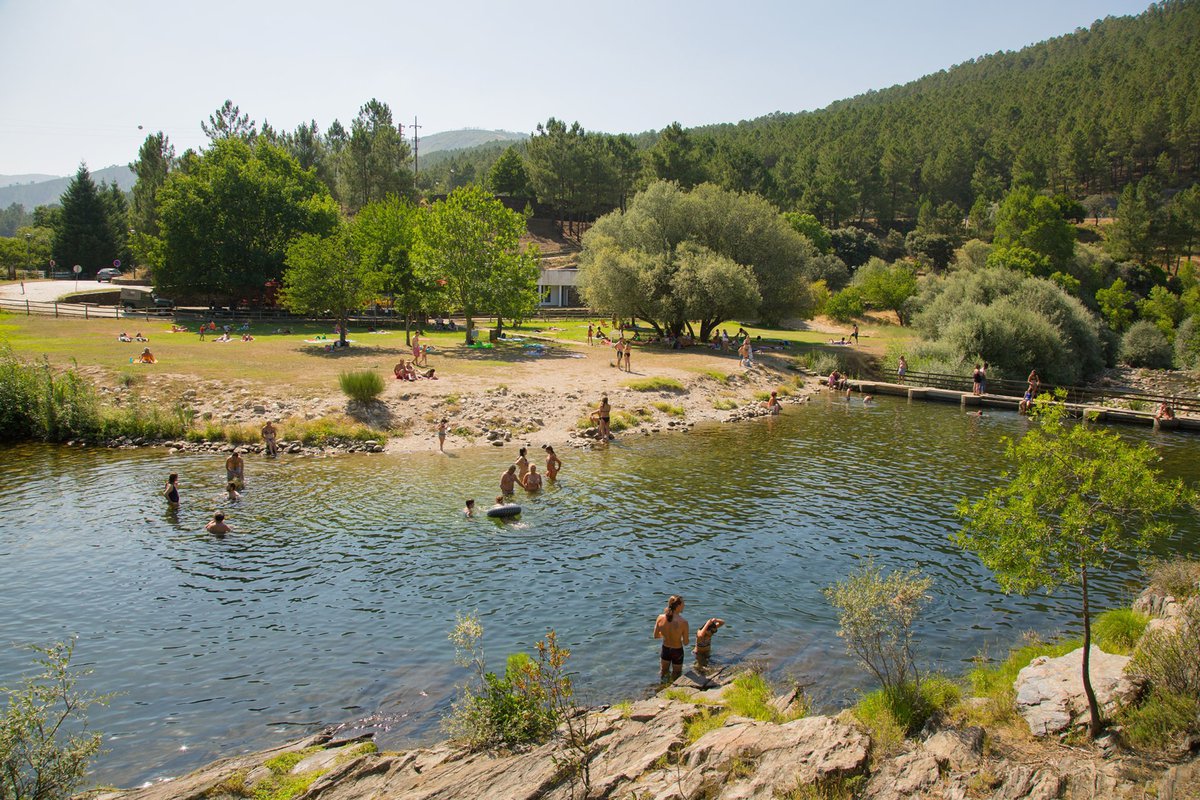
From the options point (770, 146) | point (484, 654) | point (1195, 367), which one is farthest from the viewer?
point (770, 146)

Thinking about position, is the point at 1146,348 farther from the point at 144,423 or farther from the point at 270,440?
the point at 144,423

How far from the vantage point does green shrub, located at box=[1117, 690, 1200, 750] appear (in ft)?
33.9

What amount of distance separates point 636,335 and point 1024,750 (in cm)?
5573

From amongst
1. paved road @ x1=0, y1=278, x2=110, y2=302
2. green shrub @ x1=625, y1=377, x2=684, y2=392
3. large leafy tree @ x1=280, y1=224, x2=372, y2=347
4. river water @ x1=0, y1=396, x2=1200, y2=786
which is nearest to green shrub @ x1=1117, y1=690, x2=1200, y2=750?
river water @ x1=0, y1=396, x2=1200, y2=786

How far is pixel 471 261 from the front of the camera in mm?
53844

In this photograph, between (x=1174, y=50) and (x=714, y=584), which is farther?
(x=1174, y=50)

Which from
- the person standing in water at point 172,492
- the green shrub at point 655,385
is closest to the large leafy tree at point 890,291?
the green shrub at point 655,385

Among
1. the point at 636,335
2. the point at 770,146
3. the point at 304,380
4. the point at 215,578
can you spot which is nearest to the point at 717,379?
the point at 636,335

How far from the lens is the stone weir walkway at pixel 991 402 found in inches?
1655

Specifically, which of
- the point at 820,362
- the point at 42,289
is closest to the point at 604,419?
the point at 820,362

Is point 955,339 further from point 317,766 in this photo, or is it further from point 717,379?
point 317,766

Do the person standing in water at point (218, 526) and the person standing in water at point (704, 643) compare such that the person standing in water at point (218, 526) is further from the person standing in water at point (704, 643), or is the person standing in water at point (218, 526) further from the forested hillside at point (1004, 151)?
the forested hillside at point (1004, 151)

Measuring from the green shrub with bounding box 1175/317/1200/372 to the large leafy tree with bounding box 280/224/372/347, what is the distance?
71.3m

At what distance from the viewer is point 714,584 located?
65.6 ft
